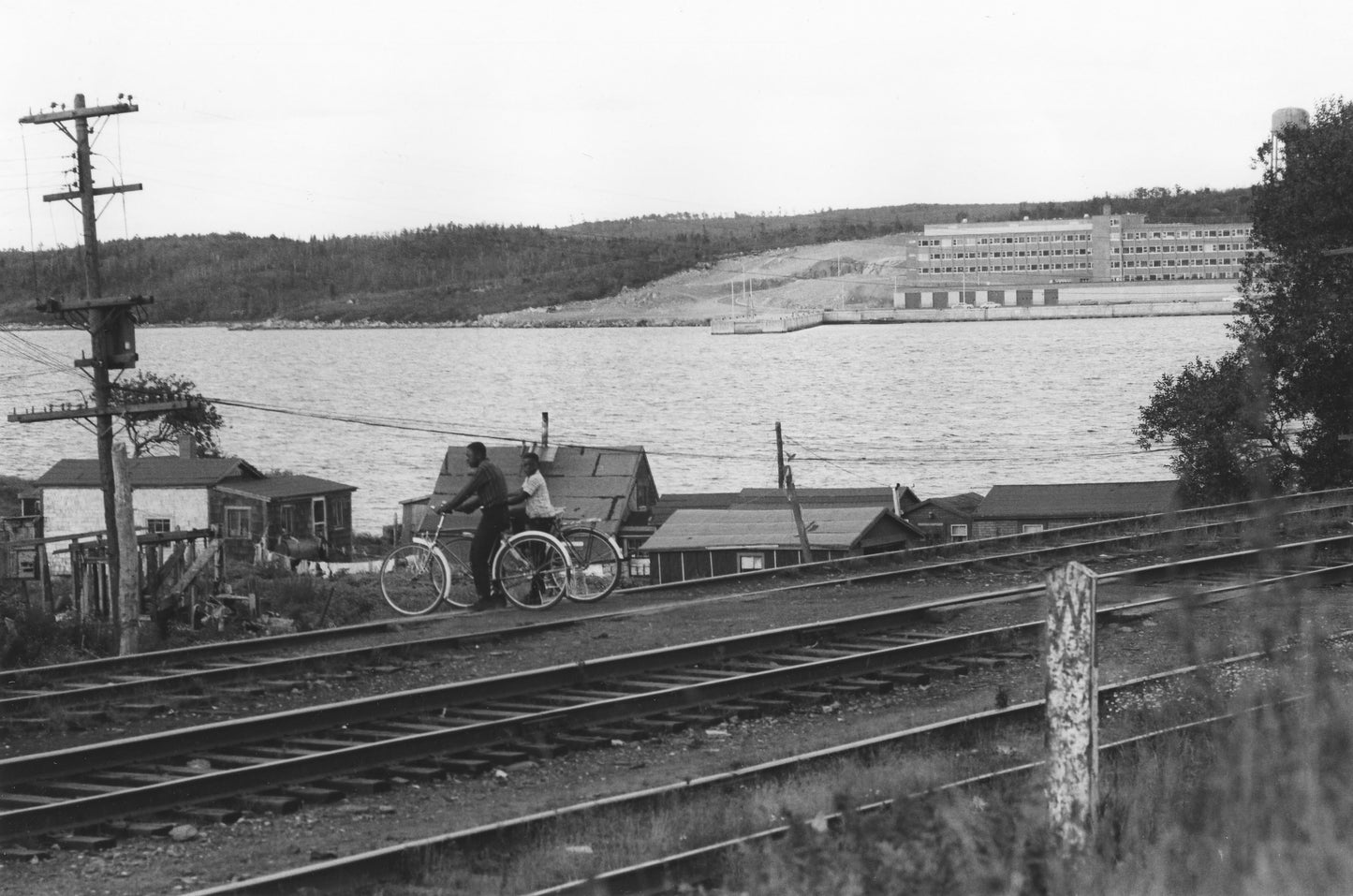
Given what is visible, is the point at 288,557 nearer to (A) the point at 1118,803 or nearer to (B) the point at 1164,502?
(B) the point at 1164,502

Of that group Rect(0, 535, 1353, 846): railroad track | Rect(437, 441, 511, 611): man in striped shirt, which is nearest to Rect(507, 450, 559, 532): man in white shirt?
Rect(437, 441, 511, 611): man in striped shirt

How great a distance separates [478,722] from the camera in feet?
32.3

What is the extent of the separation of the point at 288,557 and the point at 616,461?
1130cm

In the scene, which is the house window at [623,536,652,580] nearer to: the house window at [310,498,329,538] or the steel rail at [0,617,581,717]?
the house window at [310,498,329,538]

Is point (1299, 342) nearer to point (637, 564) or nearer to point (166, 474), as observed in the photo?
point (637, 564)

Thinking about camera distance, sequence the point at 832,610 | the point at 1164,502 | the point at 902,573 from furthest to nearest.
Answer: the point at 1164,502 → the point at 902,573 → the point at 832,610

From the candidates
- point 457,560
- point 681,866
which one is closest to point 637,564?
point 457,560

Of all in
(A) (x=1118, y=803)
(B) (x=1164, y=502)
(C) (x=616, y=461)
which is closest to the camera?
(A) (x=1118, y=803)

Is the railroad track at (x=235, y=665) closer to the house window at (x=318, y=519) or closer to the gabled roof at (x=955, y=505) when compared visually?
the gabled roof at (x=955, y=505)

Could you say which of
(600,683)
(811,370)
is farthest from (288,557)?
(811,370)

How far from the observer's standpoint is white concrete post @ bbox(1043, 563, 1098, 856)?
5359 mm

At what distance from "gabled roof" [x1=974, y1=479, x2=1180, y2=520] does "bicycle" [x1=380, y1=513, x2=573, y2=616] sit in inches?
1497

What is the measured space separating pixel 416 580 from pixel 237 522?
42010 millimetres

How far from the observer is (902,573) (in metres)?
16.1
